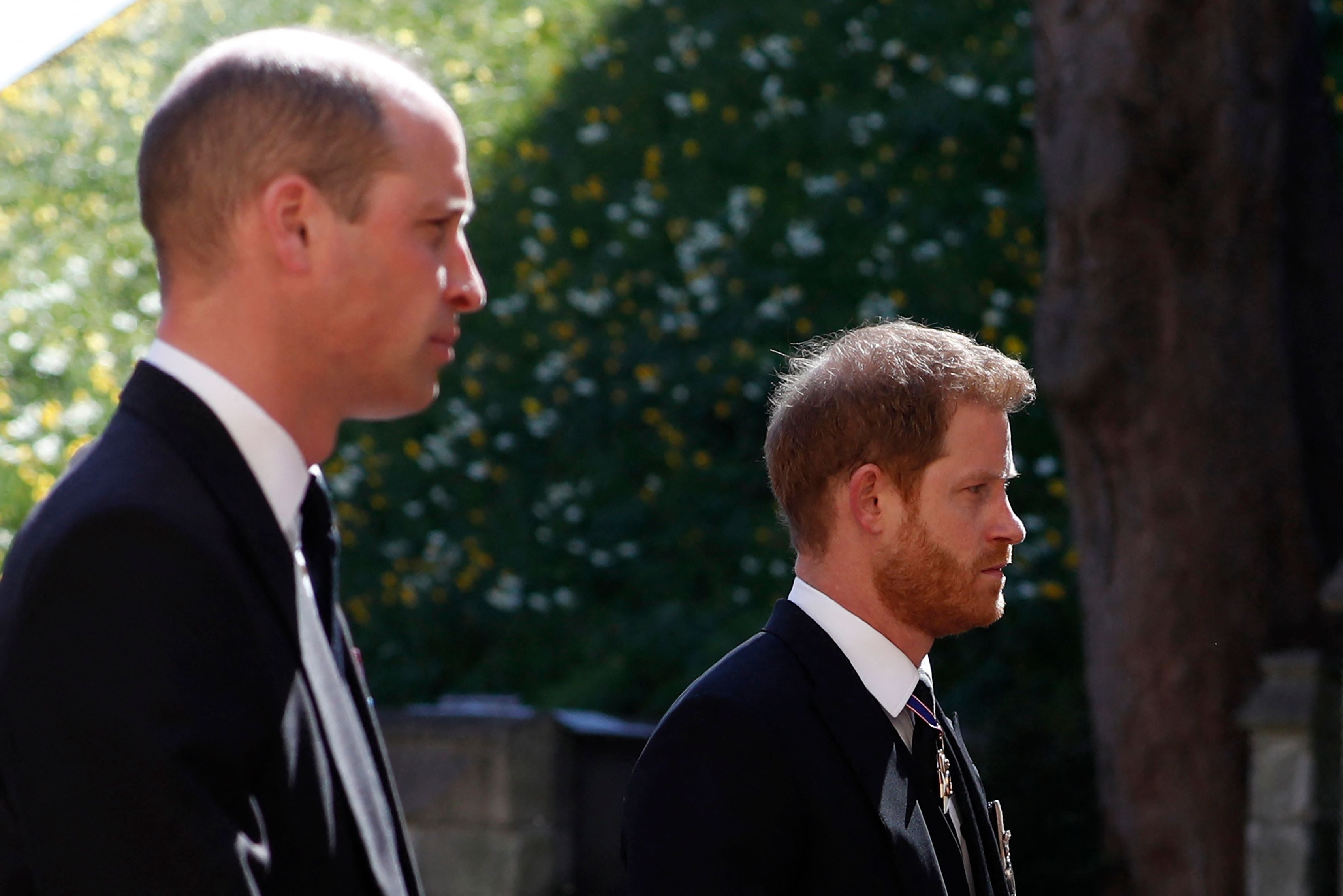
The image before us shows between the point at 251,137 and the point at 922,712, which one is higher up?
the point at 251,137

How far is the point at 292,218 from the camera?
1.48 metres

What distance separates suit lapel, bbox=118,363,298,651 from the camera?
1.43 m

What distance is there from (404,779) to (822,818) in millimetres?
4313

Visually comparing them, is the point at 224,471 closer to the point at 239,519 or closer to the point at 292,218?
the point at 239,519

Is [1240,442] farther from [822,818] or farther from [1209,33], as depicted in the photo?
[822,818]

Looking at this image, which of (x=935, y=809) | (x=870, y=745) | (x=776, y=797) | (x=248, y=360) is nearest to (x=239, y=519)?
(x=248, y=360)

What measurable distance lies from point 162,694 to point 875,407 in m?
1.31

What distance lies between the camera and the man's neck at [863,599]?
235cm

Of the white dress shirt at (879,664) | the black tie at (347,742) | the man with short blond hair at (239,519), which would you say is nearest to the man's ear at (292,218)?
the man with short blond hair at (239,519)

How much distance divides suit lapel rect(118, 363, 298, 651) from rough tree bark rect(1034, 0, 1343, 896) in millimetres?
4686

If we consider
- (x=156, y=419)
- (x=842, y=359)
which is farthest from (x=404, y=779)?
(x=156, y=419)

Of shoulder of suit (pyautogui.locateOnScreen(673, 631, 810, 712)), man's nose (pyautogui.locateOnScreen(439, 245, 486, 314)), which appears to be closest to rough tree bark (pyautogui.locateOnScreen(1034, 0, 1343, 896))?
shoulder of suit (pyautogui.locateOnScreen(673, 631, 810, 712))

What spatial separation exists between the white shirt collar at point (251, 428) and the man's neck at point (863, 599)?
105 centimetres

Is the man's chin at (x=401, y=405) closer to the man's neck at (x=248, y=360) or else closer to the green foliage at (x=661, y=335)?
the man's neck at (x=248, y=360)
